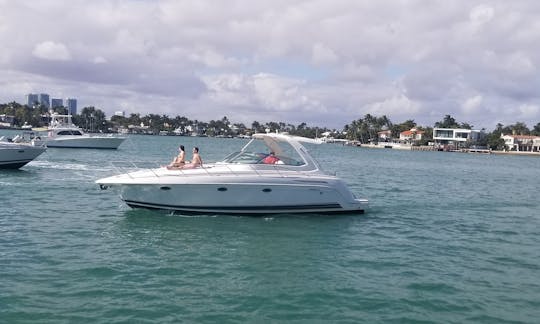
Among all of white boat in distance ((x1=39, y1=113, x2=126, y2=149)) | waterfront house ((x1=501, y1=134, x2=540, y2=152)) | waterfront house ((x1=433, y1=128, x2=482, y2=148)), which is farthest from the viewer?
waterfront house ((x1=501, y1=134, x2=540, y2=152))

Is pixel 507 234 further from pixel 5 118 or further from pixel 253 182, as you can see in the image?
pixel 5 118

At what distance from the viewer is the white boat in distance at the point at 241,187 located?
56.1ft

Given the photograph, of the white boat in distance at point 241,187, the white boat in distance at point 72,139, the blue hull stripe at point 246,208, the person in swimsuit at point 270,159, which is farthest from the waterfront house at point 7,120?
the person in swimsuit at point 270,159

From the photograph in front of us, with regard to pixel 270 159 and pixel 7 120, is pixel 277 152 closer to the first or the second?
pixel 270 159

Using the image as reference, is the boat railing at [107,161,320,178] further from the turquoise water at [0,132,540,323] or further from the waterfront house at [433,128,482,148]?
the waterfront house at [433,128,482,148]

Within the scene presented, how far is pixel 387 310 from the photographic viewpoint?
9727 millimetres

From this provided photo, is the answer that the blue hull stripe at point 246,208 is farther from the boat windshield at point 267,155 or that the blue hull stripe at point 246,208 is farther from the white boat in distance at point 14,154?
the white boat in distance at point 14,154

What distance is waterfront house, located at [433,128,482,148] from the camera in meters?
187

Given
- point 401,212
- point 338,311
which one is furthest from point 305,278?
point 401,212

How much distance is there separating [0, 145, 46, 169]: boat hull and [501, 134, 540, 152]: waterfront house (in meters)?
184

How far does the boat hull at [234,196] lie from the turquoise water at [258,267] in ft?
1.33

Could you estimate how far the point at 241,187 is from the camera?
17422 millimetres

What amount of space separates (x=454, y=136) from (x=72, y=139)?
6033 inches

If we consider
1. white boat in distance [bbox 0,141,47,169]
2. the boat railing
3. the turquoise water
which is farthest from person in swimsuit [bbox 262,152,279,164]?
white boat in distance [bbox 0,141,47,169]
